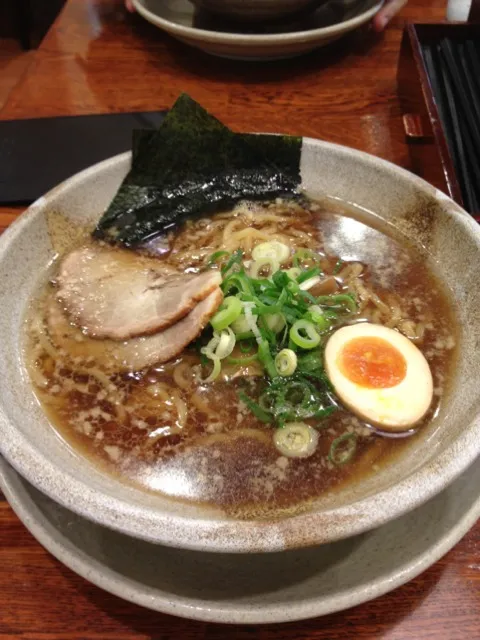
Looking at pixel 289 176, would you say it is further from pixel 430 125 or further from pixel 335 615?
pixel 335 615

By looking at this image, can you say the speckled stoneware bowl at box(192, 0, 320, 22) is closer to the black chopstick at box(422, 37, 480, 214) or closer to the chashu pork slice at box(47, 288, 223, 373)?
the black chopstick at box(422, 37, 480, 214)

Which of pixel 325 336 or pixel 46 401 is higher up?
pixel 325 336

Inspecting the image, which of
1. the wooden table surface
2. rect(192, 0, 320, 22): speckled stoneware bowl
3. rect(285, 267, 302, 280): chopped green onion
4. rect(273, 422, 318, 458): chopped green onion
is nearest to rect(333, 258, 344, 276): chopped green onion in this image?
rect(285, 267, 302, 280): chopped green onion

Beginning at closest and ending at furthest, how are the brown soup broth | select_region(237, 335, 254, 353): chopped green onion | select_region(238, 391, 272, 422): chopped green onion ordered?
1. the brown soup broth
2. select_region(238, 391, 272, 422): chopped green onion
3. select_region(237, 335, 254, 353): chopped green onion

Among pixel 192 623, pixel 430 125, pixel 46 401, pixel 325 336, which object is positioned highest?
pixel 430 125

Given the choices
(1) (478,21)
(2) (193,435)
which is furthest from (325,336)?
(1) (478,21)

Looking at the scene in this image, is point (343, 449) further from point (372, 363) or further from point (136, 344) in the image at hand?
point (136, 344)

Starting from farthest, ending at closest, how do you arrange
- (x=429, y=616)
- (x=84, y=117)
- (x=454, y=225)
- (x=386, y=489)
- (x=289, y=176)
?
(x=84, y=117) → (x=289, y=176) → (x=454, y=225) → (x=429, y=616) → (x=386, y=489)
